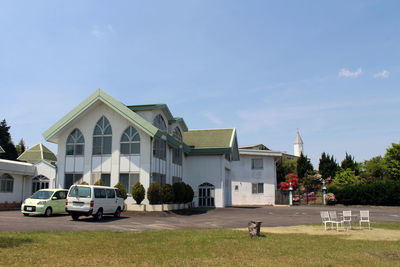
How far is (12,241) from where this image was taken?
1058cm

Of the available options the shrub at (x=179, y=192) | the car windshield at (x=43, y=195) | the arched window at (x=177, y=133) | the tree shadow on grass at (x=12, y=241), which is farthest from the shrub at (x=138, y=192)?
the tree shadow on grass at (x=12, y=241)

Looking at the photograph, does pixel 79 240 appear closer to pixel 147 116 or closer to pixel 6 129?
pixel 147 116

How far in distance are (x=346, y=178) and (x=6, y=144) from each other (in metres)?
51.9

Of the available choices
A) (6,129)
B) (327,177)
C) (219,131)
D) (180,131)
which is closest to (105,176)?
(180,131)

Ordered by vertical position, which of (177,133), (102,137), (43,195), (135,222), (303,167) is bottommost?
(135,222)

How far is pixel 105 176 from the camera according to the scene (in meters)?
26.9

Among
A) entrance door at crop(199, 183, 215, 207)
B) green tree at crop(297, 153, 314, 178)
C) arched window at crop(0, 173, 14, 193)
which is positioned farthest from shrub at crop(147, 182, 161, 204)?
green tree at crop(297, 153, 314, 178)

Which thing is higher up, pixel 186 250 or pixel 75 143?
pixel 75 143

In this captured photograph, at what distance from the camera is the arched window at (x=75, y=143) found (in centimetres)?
2775

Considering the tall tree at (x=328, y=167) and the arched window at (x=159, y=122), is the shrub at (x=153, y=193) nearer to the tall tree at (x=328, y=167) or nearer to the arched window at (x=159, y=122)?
the arched window at (x=159, y=122)

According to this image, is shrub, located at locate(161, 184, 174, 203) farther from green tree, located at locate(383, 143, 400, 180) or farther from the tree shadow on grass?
green tree, located at locate(383, 143, 400, 180)

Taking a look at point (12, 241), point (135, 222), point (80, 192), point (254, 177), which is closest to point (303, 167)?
point (254, 177)

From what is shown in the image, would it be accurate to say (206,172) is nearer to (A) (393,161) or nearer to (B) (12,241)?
(A) (393,161)

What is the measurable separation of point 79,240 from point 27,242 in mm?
1517
